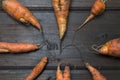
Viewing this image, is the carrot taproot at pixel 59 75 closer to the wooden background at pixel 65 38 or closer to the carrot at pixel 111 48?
the wooden background at pixel 65 38

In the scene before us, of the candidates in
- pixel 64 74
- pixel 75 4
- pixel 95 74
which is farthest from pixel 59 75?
pixel 75 4

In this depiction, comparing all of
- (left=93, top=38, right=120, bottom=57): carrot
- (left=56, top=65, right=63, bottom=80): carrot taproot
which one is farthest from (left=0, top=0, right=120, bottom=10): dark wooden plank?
(left=56, top=65, right=63, bottom=80): carrot taproot

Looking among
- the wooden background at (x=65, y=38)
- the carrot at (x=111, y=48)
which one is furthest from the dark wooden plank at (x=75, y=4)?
the carrot at (x=111, y=48)

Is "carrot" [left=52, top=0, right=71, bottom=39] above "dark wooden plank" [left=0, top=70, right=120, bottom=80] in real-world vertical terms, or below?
above

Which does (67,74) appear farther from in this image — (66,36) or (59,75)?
(66,36)

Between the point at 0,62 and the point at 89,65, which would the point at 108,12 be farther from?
the point at 0,62

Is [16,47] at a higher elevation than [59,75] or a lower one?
higher

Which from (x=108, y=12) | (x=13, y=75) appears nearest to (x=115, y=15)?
(x=108, y=12)

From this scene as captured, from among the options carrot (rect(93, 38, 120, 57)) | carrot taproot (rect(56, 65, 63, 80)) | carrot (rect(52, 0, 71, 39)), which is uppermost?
carrot (rect(52, 0, 71, 39))

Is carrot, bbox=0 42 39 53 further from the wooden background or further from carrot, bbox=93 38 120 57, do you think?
carrot, bbox=93 38 120 57
